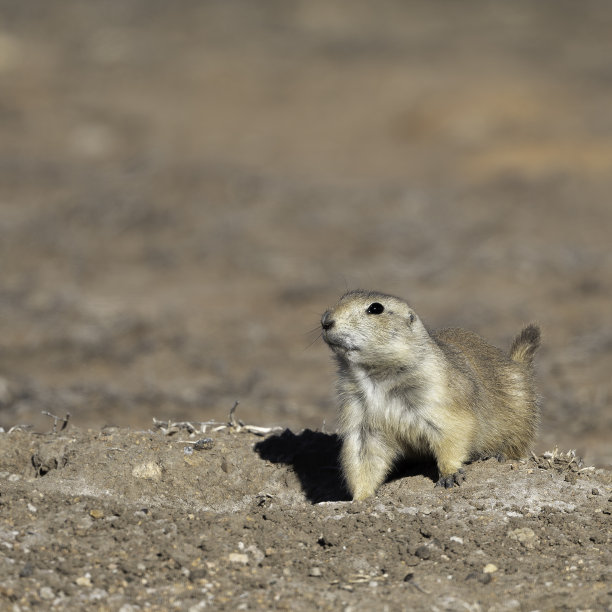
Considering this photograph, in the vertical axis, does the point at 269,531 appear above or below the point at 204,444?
below

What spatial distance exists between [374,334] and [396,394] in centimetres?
39

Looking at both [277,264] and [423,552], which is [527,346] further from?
→ [277,264]

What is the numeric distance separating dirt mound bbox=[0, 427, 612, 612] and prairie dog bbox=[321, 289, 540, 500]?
187 mm

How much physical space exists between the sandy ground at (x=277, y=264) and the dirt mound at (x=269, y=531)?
18 millimetres

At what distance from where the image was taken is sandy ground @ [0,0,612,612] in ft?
15.1

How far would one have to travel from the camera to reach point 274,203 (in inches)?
648

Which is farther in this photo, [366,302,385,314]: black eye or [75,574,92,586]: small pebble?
[366,302,385,314]: black eye

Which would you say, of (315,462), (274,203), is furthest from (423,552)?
(274,203)

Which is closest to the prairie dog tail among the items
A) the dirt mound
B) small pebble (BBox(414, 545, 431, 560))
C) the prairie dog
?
the prairie dog

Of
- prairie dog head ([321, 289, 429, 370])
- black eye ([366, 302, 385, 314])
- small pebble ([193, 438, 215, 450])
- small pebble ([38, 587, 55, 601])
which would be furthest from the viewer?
small pebble ([193, 438, 215, 450])

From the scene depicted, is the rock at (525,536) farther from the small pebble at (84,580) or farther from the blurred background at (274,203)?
the small pebble at (84,580)

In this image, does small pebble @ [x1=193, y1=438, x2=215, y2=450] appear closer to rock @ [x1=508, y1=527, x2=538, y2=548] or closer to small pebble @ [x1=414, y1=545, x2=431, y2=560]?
small pebble @ [x1=414, y1=545, x2=431, y2=560]

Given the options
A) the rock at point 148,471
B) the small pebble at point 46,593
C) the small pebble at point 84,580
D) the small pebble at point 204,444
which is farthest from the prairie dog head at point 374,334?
the small pebble at point 46,593

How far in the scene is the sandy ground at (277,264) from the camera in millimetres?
4609
